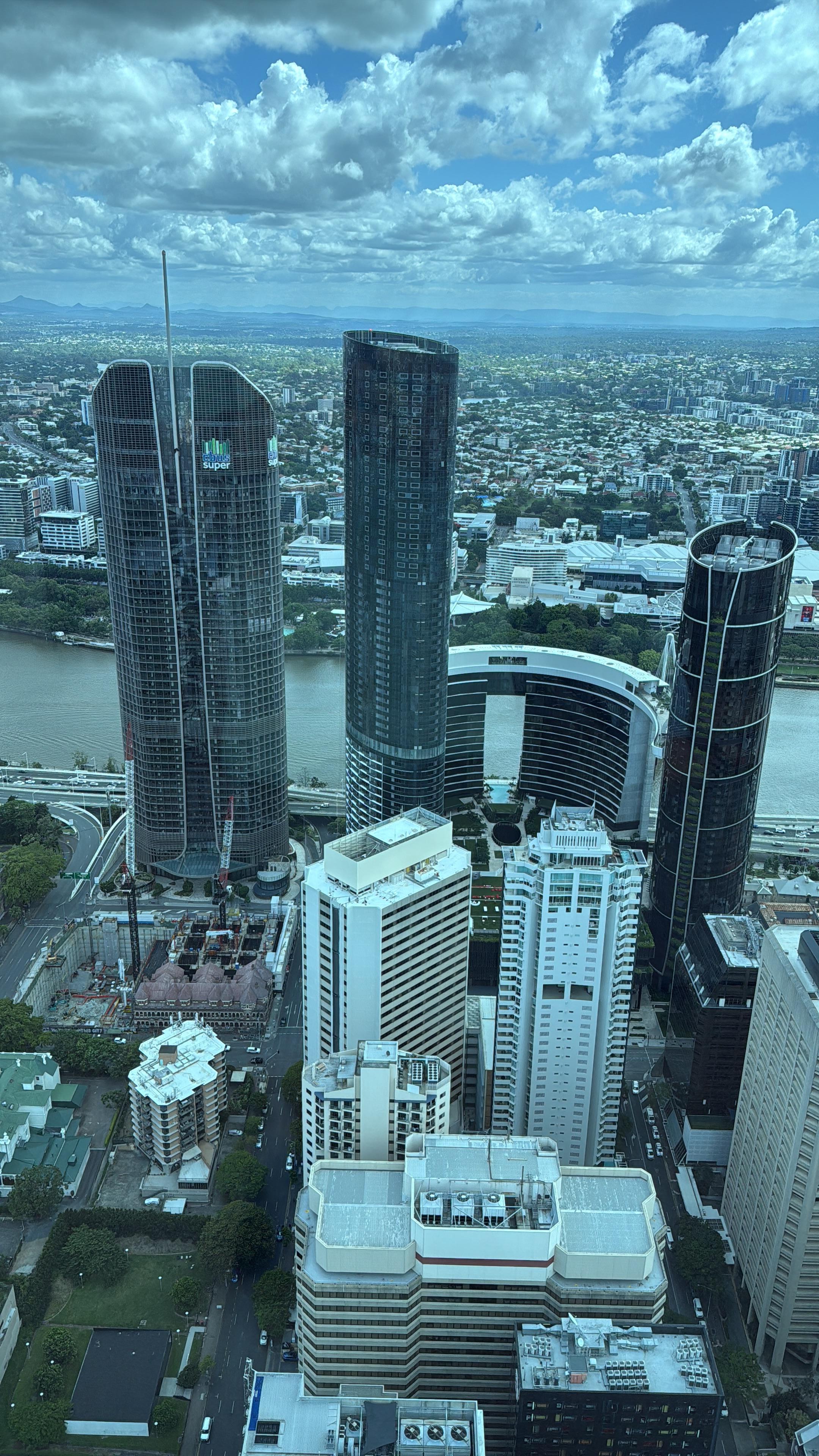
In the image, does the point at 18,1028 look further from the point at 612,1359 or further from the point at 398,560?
the point at 612,1359

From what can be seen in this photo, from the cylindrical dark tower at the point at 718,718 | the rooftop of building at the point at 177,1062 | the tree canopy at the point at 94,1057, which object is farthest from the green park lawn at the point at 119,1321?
the cylindrical dark tower at the point at 718,718

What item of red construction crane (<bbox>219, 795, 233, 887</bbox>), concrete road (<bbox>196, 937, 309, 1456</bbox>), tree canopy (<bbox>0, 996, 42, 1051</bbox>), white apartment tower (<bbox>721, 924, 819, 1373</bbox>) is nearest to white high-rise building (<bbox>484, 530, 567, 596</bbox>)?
red construction crane (<bbox>219, 795, 233, 887</bbox>)

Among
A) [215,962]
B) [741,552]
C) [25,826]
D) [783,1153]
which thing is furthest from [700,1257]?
[25,826]

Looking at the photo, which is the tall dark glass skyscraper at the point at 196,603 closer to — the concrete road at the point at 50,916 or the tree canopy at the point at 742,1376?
the concrete road at the point at 50,916

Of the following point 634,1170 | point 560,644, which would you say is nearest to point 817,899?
point 634,1170

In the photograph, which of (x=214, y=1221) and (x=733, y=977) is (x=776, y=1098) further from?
(x=214, y=1221)

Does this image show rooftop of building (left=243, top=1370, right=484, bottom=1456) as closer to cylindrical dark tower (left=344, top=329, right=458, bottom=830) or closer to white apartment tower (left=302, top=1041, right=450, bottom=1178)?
white apartment tower (left=302, top=1041, right=450, bottom=1178)

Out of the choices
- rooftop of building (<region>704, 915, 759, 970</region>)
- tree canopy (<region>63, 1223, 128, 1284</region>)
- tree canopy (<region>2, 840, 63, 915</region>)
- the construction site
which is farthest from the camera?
tree canopy (<region>2, 840, 63, 915</region>)
